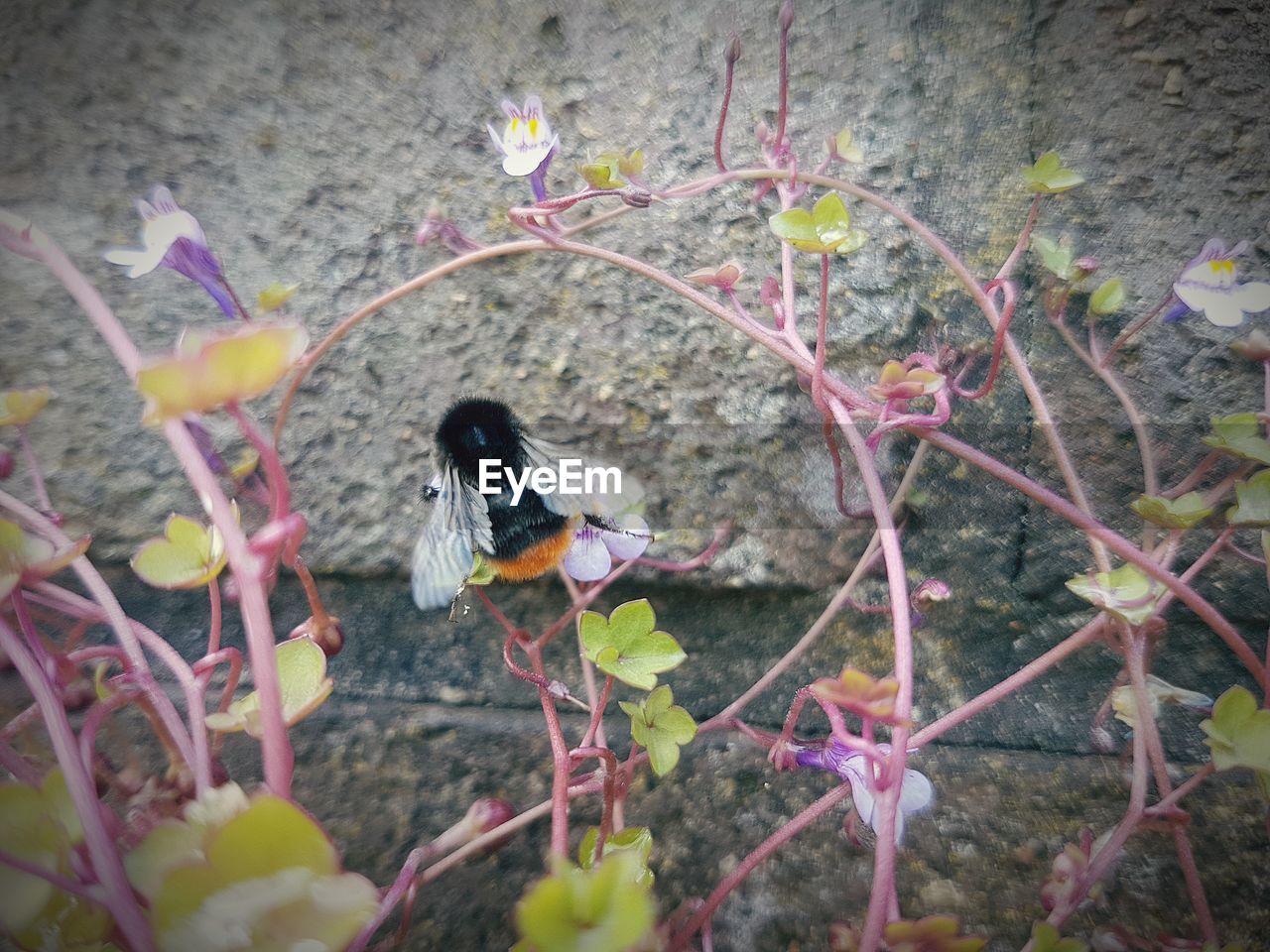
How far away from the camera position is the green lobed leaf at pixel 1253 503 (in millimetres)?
449

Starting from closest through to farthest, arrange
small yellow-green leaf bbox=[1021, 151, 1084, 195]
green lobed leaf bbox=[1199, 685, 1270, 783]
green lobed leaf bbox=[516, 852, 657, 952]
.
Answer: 1. green lobed leaf bbox=[516, 852, 657, 952]
2. green lobed leaf bbox=[1199, 685, 1270, 783]
3. small yellow-green leaf bbox=[1021, 151, 1084, 195]

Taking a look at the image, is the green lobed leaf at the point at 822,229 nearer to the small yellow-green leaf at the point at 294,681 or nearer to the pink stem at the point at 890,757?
the pink stem at the point at 890,757

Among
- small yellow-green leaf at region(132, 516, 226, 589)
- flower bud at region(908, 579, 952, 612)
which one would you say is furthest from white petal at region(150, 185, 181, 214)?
flower bud at region(908, 579, 952, 612)

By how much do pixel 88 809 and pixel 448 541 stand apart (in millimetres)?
238

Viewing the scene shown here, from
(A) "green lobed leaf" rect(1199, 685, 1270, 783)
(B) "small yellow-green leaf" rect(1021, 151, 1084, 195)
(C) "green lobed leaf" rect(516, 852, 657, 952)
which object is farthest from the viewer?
(B) "small yellow-green leaf" rect(1021, 151, 1084, 195)

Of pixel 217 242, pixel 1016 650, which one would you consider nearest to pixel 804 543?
pixel 1016 650

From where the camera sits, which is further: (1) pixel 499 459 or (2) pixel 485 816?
(1) pixel 499 459

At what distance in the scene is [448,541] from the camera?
516mm

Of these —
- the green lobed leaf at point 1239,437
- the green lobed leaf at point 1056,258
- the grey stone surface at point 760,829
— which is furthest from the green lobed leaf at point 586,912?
the green lobed leaf at point 1056,258

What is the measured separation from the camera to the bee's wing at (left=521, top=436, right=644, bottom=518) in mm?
572

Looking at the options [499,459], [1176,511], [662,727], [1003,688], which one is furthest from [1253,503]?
[499,459]

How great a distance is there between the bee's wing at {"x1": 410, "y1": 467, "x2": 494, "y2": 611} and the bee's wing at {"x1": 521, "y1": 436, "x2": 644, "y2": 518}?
0.05 meters

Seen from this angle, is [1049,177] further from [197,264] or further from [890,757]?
[197,264]

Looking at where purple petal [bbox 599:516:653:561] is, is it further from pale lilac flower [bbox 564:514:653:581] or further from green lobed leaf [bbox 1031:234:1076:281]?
green lobed leaf [bbox 1031:234:1076:281]
